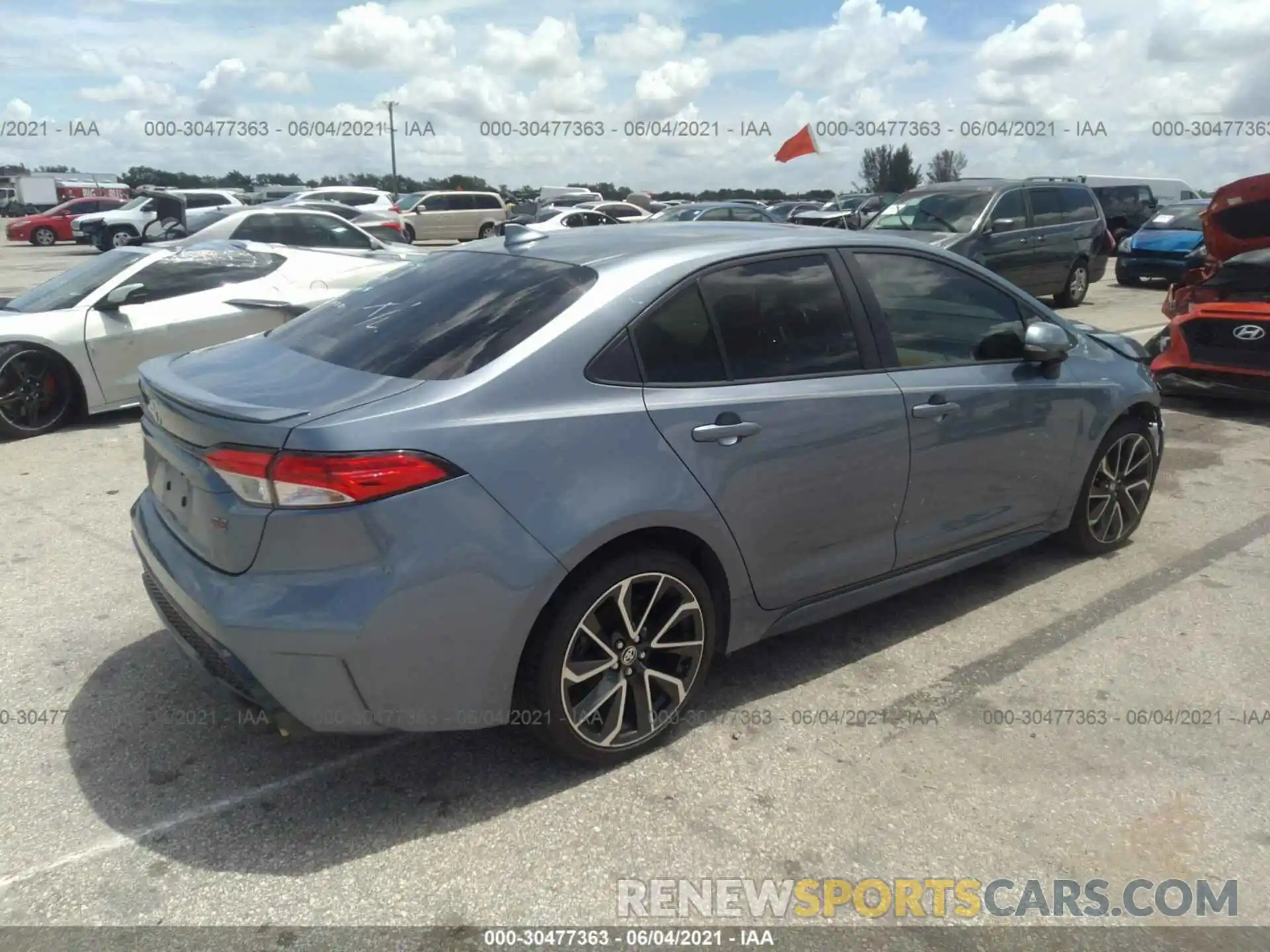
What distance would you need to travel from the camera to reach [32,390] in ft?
23.5

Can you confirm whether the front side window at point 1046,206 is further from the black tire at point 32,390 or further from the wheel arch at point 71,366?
the black tire at point 32,390

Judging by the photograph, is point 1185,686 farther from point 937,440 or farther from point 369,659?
point 369,659

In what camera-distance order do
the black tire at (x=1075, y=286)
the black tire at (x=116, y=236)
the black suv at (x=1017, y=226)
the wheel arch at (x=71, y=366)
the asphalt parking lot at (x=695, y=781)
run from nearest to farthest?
the asphalt parking lot at (x=695, y=781) → the wheel arch at (x=71, y=366) → the black suv at (x=1017, y=226) → the black tire at (x=1075, y=286) → the black tire at (x=116, y=236)

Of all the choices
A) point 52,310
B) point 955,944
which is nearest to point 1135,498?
point 955,944

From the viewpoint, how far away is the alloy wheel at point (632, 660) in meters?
2.97

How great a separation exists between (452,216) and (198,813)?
30.3 m

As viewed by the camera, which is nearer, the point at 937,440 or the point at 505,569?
the point at 505,569

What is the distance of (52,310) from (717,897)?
6.84m

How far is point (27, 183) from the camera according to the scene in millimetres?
49750

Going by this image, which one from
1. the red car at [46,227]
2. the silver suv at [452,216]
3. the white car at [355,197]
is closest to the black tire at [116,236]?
the white car at [355,197]

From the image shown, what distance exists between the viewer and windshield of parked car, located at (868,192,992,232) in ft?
39.6

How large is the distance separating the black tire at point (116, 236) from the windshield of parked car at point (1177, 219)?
75.0 feet

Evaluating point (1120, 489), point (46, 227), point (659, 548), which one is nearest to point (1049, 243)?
point (1120, 489)

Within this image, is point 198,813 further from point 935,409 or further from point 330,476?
point 935,409
